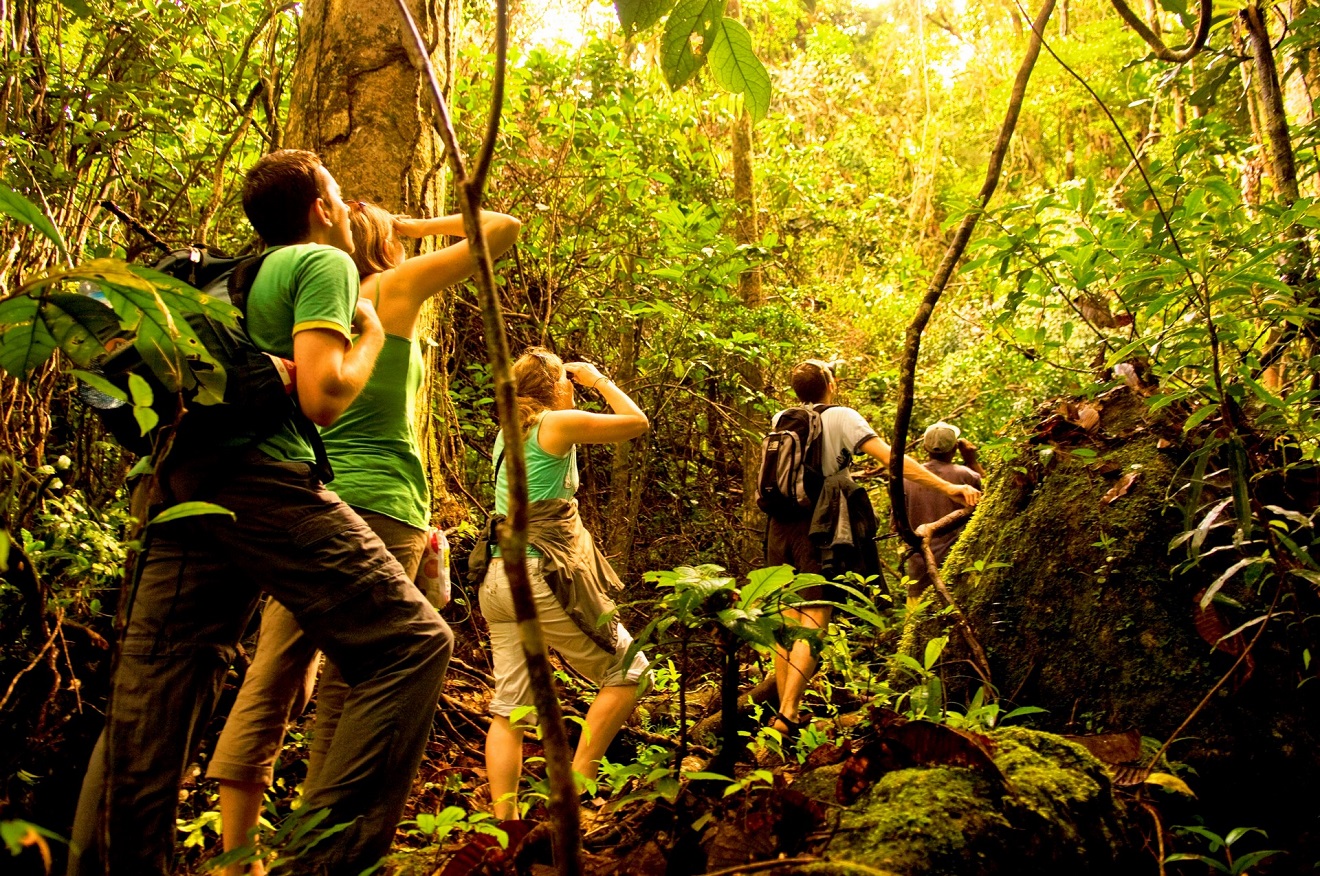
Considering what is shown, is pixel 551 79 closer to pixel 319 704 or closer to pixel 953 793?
pixel 319 704

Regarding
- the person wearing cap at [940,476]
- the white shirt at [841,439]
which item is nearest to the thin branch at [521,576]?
the white shirt at [841,439]

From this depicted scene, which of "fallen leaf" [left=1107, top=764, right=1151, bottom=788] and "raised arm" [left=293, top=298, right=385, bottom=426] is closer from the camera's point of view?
"fallen leaf" [left=1107, top=764, right=1151, bottom=788]

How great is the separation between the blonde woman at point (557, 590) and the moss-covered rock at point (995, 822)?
169cm

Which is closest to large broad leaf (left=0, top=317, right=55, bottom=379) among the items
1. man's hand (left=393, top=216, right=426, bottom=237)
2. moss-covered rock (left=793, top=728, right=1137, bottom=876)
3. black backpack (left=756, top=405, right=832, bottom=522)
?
moss-covered rock (left=793, top=728, right=1137, bottom=876)

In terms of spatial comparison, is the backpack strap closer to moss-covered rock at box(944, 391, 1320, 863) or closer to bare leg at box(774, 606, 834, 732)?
bare leg at box(774, 606, 834, 732)

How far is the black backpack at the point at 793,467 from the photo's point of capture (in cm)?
464

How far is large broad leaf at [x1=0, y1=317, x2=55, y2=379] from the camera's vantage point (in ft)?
3.83

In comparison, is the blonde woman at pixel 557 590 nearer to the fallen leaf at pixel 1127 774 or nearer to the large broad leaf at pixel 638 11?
the fallen leaf at pixel 1127 774

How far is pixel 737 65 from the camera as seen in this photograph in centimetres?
132

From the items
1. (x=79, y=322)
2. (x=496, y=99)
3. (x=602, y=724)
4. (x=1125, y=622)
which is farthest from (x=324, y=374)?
(x=1125, y=622)

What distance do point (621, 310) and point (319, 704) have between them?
4772 millimetres

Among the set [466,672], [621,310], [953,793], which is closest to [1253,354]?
[953,793]

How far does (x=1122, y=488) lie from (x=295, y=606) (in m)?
2.83

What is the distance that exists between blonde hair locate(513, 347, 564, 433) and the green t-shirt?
1260mm
